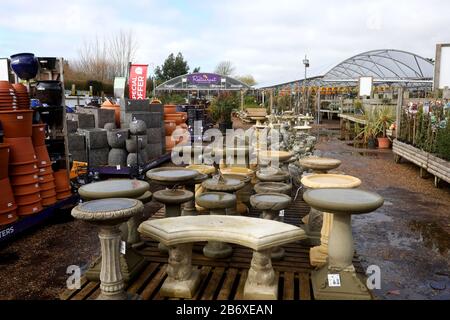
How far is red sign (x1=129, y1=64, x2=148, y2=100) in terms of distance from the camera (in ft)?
34.5

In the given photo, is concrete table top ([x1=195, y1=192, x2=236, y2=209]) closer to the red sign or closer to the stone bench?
the stone bench

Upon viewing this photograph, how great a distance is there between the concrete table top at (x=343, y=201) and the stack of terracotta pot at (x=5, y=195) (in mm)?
3352

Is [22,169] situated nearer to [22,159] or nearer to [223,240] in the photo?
[22,159]

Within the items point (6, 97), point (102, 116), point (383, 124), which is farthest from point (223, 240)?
point (383, 124)

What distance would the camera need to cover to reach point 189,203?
4.29 m

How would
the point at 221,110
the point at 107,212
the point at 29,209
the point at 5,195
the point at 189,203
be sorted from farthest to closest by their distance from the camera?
1. the point at 221,110
2. the point at 29,209
3. the point at 5,195
4. the point at 189,203
5. the point at 107,212

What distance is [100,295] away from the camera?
276cm

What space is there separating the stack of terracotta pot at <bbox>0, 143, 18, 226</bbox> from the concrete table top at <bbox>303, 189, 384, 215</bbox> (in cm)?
335

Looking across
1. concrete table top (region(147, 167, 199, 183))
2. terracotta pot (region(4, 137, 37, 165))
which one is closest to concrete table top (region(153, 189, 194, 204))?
concrete table top (region(147, 167, 199, 183))

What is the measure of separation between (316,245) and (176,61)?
38404 millimetres

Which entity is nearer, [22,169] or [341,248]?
[341,248]

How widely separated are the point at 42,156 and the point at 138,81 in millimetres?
5786

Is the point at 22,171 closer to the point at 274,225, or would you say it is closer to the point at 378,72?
the point at 274,225
